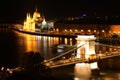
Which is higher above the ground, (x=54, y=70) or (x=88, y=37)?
(x=88, y=37)

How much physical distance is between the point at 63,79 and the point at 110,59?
2.54 metres

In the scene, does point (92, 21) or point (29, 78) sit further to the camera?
point (92, 21)

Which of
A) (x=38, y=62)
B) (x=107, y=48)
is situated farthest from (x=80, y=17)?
(x=38, y=62)

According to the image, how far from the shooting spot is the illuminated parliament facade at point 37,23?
46656 mm

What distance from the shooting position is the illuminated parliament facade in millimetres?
46656

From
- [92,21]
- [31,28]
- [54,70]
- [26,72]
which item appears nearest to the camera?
[26,72]

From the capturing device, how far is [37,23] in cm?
4944

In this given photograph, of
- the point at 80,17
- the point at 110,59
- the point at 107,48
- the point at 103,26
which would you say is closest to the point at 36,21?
the point at 80,17

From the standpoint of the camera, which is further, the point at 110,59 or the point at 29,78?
the point at 110,59

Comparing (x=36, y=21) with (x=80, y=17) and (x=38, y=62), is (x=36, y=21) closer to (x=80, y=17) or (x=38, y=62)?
(x=80, y=17)

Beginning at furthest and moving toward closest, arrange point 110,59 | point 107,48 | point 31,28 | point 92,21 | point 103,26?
point 31,28, point 92,21, point 103,26, point 107,48, point 110,59

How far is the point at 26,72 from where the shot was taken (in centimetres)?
955

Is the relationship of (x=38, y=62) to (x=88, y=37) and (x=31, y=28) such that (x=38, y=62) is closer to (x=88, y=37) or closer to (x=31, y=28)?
(x=88, y=37)

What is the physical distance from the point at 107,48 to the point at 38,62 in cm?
856
